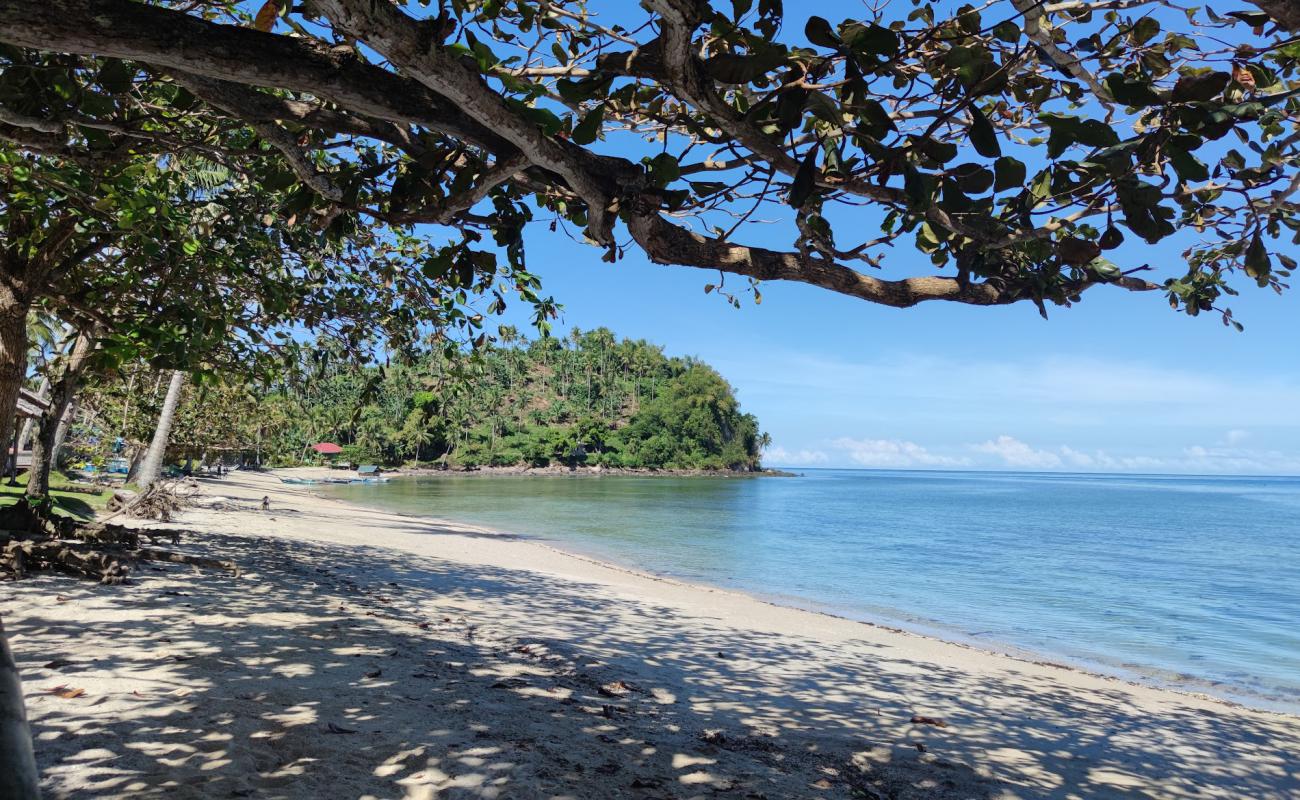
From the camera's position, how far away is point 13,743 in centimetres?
137

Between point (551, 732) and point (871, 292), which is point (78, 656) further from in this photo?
point (871, 292)

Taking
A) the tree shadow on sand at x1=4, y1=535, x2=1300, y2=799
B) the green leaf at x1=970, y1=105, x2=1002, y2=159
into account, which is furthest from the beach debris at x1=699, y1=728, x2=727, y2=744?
the green leaf at x1=970, y1=105, x2=1002, y2=159

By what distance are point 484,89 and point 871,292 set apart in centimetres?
182

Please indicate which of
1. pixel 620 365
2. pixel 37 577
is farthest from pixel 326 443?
pixel 37 577

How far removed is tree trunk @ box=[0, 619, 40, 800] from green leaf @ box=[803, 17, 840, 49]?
8.18 ft

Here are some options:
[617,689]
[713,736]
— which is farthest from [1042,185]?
[617,689]

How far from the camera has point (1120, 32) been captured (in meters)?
3.36

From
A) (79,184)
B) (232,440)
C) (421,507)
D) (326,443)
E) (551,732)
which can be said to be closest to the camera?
(551,732)

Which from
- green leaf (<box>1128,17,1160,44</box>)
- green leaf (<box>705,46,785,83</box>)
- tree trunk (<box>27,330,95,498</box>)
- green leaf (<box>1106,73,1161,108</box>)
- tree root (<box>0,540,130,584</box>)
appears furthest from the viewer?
tree trunk (<box>27,330,95,498</box>)

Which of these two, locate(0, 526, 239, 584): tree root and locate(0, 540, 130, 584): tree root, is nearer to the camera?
locate(0, 526, 239, 584): tree root

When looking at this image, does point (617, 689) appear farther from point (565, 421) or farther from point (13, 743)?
point (565, 421)

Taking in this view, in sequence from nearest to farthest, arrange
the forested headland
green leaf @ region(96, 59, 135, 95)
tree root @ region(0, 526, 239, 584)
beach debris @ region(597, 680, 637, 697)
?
green leaf @ region(96, 59, 135, 95)
beach debris @ region(597, 680, 637, 697)
tree root @ region(0, 526, 239, 584)
the forested headland

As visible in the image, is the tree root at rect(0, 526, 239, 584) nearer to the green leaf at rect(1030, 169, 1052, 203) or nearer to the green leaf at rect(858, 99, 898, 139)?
the green leaf at rect(858, 99, 898, 139)

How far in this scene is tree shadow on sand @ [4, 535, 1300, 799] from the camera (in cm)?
337
